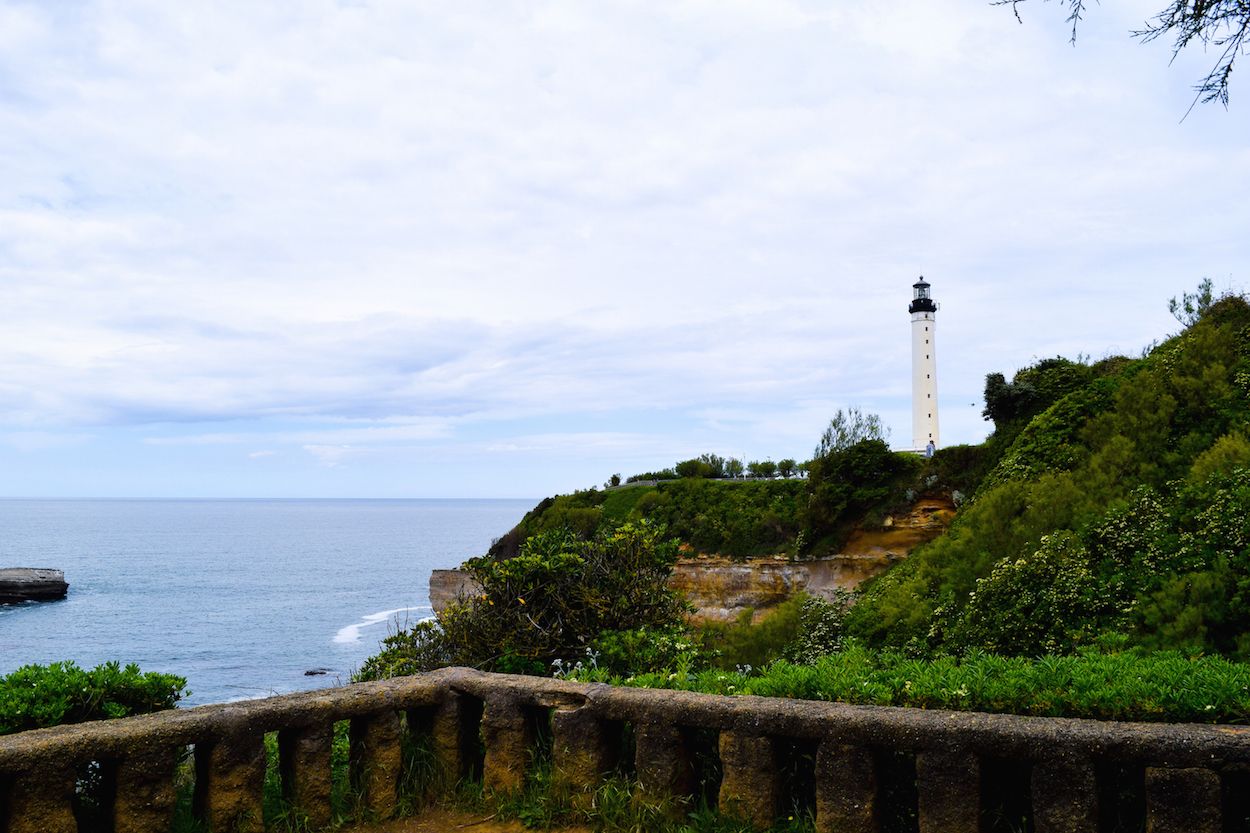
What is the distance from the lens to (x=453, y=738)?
238 inches

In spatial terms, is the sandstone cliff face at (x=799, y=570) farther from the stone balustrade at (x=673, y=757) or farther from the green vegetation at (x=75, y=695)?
the green vegetation at (x=75, y=695)

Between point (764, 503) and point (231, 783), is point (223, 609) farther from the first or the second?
point (231, 783)

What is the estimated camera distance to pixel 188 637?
5047 cm

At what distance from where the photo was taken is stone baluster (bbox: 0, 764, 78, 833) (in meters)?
4.47

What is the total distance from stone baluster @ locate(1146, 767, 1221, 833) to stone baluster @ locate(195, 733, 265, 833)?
476 cm

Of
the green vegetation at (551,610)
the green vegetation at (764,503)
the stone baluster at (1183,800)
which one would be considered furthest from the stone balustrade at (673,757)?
the green vegetation at (764,503)

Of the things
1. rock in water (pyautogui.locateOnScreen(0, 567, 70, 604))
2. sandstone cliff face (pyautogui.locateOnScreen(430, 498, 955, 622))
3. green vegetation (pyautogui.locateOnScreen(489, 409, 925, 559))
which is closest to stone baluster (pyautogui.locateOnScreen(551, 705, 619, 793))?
green vegetation (pyautogui.locateOnScreen(489, 409, 925, 559))

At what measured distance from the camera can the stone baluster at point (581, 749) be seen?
18.1ft

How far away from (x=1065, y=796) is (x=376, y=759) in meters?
4.08

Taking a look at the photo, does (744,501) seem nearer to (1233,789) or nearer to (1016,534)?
(1016,534)

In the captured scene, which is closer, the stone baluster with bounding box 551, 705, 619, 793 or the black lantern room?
the stone baluster with bounding box 551, 705, 619, 793

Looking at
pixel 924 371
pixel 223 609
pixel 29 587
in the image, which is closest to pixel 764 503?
pixel 924 371

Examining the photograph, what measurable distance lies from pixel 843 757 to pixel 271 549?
131301 mm

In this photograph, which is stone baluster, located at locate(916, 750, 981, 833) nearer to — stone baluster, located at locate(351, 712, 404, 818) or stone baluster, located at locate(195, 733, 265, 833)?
stone baluster, located at locate(351, 712, 404, 818)
